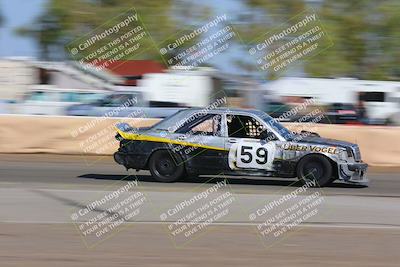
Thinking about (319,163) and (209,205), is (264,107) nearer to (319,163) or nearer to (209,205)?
(319,163)

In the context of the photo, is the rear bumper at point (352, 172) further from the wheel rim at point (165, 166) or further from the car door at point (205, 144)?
the wheel rim at point (165, 166)

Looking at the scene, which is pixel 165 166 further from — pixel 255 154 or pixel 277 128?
pixel 277 128

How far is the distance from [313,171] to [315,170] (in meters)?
0.04

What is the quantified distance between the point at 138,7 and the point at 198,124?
21.0 m

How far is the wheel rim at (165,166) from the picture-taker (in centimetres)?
1336

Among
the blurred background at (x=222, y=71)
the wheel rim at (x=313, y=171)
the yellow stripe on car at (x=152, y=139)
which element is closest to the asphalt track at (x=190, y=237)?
the wheel rim at (x=313, y=171)

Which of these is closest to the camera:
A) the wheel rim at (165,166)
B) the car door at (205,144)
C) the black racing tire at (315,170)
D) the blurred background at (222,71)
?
the black racing tire at (315,170)

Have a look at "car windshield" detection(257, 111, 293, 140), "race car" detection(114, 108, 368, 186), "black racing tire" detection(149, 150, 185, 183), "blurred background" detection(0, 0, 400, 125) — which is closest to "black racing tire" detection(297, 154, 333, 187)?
"race car" detection(114, 108, 368, 186)

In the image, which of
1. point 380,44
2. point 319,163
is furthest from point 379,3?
point 319,163

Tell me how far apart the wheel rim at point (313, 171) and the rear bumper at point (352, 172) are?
0.33m

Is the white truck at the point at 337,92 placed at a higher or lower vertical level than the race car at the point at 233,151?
higher

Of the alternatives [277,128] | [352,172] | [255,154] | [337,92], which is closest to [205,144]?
[255,154]

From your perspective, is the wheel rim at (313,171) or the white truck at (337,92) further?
the white truck at (337,92)

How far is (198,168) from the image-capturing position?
13.3m
